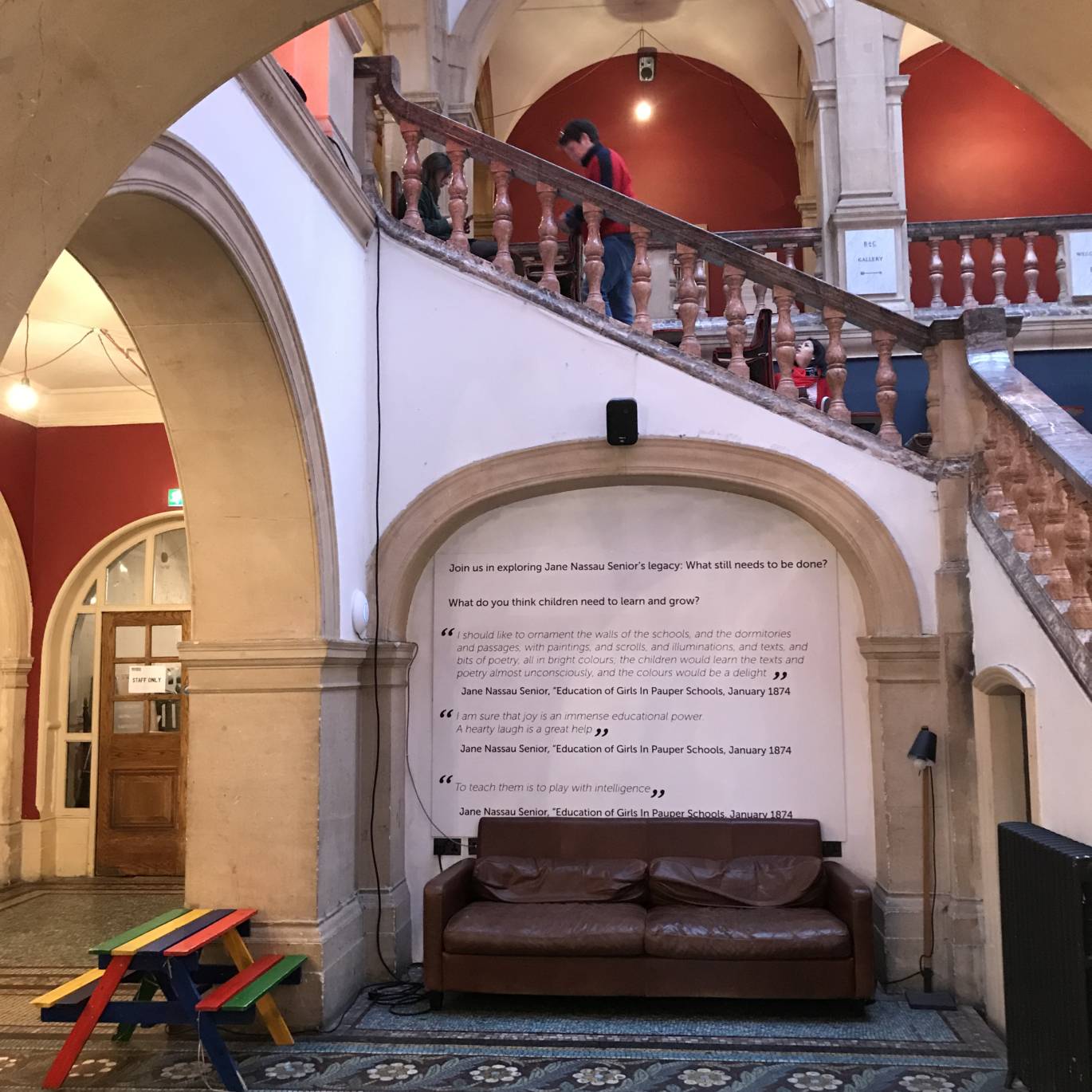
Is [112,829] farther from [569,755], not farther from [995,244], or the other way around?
[995,244]

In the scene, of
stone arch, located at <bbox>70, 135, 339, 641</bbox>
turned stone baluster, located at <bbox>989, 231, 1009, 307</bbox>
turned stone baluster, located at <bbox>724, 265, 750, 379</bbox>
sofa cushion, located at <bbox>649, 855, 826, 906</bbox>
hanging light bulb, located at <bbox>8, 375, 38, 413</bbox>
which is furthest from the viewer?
turned stone baluster, located at <bbox>989, 231, 1009, 307</bbox>

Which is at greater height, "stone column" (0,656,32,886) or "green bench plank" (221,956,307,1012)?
"stone column" (0,656,32,886)

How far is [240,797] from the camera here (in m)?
4.96

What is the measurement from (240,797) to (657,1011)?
2.16m

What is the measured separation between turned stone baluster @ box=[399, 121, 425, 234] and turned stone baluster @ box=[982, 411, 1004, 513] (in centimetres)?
314

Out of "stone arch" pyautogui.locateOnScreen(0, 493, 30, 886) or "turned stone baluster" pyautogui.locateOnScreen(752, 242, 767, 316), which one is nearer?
"turned stone baluster" pyautogui.locateOnScreen(752, 242, 767, 316)

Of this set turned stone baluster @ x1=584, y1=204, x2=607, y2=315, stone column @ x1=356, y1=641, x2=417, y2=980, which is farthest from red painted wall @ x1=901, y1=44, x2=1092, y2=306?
stone column @ x1=356, y1=641, x2=417, y2=980

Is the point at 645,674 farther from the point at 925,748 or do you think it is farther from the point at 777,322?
the point at 777,322

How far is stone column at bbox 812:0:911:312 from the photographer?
8.48 metres

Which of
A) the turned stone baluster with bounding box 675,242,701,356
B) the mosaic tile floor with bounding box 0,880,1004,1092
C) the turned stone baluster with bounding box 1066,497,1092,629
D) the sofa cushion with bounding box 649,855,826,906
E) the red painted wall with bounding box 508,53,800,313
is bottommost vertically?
the mosaic tile floor with bounding box 0,880,1004,1092

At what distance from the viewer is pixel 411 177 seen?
605 centimetres

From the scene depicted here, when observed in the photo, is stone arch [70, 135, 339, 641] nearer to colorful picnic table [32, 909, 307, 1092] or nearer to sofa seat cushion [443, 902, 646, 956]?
colorful picnic table [32, 909, 307, 1092]

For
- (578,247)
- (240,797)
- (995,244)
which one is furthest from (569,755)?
(995,244)

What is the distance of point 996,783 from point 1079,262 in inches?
187
